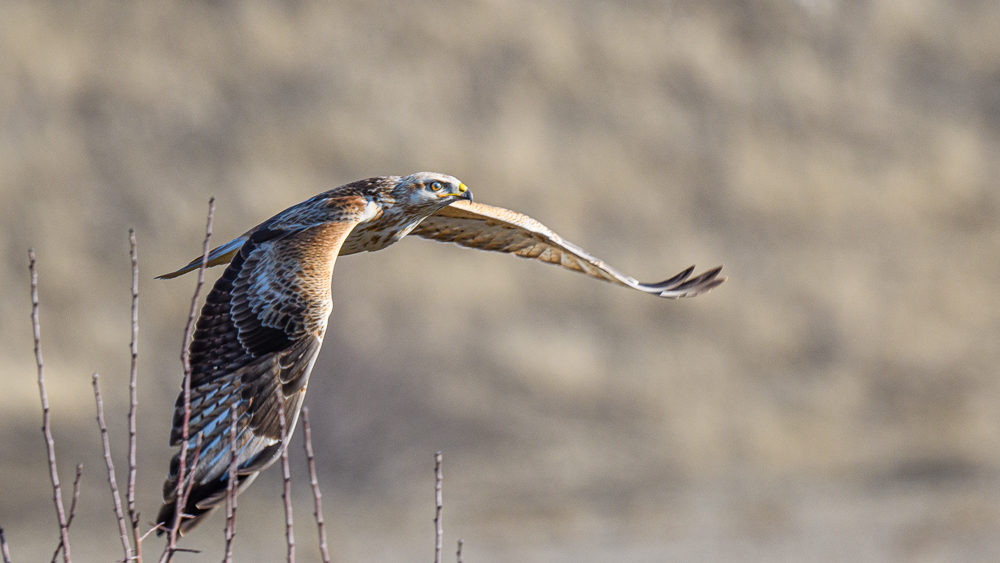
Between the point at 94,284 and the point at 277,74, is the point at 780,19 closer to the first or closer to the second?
the point at 277,74

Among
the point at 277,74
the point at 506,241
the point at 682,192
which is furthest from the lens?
the point at 682,192

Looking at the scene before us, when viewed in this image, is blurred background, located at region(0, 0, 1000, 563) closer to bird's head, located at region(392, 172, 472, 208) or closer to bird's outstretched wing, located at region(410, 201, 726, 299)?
bird's outstretched wing, located at region(410, 201, 726, 299)

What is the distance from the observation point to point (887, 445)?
22422 mm

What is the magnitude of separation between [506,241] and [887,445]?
18.3 metres

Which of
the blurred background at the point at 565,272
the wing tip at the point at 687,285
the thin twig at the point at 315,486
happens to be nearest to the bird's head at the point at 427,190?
the wing tip at the point at 687,285

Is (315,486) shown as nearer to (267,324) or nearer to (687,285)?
(267,324)

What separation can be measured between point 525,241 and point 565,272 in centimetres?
1516

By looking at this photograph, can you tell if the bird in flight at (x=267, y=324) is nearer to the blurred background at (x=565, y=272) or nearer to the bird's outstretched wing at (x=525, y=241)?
the bird's outstretched wing at (x=525, y=241)

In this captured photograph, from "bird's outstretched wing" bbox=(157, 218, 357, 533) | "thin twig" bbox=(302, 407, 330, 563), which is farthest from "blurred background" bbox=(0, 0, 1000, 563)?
"thin twig" bbox=(302, 407, 330, 563)

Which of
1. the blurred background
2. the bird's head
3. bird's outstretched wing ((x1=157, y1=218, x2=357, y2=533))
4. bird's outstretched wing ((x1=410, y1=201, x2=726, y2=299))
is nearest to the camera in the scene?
bird's outstretched wing ((x1=157, y1=218, x2=357, y2=533))

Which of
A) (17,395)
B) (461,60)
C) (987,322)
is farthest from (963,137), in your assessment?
(17,395)

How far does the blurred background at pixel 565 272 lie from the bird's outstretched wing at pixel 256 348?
14.7 metres

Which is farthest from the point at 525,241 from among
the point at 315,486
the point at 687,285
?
the point at 315,486

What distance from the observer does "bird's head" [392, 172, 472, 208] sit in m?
5.45
